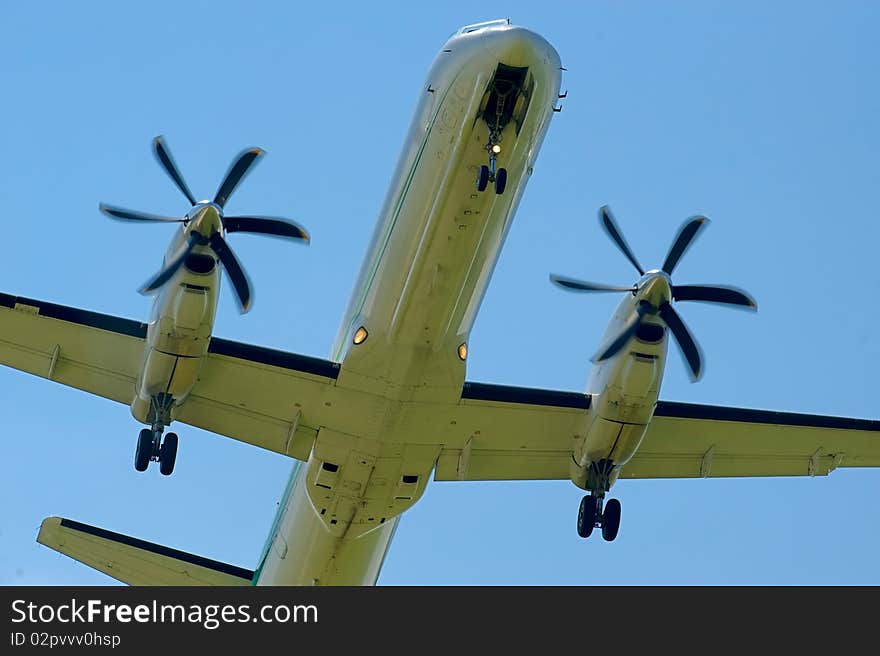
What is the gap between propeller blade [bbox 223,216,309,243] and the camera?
2152 cm

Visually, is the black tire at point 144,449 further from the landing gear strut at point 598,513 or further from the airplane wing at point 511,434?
the landing gear strut at point 598,513

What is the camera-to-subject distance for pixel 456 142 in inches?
784

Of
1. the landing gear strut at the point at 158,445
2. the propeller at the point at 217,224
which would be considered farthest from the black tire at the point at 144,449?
the propeller at the point at 217,224

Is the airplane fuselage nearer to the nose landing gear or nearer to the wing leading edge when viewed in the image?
the nose landing gear

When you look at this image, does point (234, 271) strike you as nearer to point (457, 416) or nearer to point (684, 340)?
point (457, 416)

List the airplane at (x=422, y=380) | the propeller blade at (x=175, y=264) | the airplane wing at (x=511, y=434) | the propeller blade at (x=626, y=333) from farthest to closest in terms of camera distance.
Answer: the airplane wing at (x=511, y=434) → the propeller blade at (x=626, y=333) → the propeller blade at (x=175, y=264) → the airplane at (x=422, y=380)

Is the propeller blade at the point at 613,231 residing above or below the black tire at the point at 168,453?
above

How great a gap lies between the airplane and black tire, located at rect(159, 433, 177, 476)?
49mm

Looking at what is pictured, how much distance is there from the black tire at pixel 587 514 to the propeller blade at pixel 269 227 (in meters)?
6.37

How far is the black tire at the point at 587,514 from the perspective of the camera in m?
23.4
